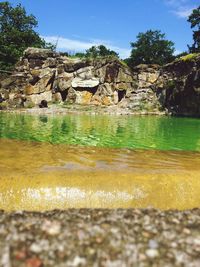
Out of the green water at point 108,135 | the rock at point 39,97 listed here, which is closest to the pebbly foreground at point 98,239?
the green water at point 108,135

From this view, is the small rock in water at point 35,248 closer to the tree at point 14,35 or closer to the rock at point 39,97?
the rock at point 39,97

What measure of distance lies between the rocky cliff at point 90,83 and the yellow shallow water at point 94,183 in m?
55.9

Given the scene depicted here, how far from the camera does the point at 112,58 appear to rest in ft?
243

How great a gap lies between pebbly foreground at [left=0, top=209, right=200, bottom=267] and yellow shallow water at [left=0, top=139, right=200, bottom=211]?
2.91 meters

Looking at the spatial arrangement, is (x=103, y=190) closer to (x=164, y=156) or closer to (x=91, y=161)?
(x=91, y=161)

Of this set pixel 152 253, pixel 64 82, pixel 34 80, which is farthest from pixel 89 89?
pixel 152 253

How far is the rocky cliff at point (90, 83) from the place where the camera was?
6981 cm

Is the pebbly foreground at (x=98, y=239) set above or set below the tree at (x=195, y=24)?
below

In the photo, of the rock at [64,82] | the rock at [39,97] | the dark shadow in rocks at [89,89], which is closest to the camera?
the rock at [39,97]

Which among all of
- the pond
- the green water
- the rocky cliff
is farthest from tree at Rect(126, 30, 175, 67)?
the pond

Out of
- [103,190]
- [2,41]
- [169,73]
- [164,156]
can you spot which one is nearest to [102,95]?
[169,73]

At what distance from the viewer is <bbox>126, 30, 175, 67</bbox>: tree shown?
325 feet

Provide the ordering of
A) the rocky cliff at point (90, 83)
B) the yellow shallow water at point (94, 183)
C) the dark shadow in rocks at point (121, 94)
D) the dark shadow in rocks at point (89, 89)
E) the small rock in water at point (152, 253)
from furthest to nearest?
the dark shadow in rocks at point (121, 94), the dark shadow in rocks at point (89, 89), the rocky cliff at point (90, 83), the yellow shallow water at point (94, 183), the small rock in water at point (152, 253)

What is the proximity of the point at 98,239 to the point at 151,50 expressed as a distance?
9932 centimetres
